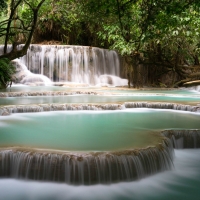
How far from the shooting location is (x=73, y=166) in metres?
3.89

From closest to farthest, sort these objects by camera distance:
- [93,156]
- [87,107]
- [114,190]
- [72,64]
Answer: [114,190], [93,156], [87,107], [72,64]

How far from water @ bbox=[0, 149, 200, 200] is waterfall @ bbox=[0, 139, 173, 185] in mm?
87

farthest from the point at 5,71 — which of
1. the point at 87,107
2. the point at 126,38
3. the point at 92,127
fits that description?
the point at 92,127

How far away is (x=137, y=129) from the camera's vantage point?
19.6 feet

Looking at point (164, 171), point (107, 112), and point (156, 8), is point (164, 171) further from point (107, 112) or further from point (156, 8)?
point (107, 112)

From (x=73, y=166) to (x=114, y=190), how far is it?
57 cm

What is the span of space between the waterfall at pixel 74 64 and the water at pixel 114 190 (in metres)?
14.0

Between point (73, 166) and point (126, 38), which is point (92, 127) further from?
point (126, 38)

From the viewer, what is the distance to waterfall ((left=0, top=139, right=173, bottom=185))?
12.8 ft

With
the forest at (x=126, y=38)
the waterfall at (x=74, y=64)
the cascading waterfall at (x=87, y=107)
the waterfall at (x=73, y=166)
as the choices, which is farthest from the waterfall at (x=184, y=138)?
the waterfall at (x=74, y=64)

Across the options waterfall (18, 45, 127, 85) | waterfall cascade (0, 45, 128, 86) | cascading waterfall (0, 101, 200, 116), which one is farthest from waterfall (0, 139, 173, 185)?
waterfall (18, 45, 127, 85)

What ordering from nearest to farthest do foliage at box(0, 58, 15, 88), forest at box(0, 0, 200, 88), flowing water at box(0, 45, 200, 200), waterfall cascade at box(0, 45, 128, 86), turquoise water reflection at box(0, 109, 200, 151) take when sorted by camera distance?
1. flowing water at box(0, 45, 200, 200)
2. turquoise water reflection at box(0, 109, 200, 151)
3. forest at box(0, 0, 200, 88)
4. foliage at box(0, 58, 15, 88)
5. waterfall cascade at box(0, 45, 128, 86)

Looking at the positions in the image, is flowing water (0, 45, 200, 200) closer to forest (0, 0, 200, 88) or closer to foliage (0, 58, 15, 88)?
forest (0, 0, 200, 88)

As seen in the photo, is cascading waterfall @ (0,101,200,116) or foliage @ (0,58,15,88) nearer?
cascading waterfall @ (0,101,200,116)
